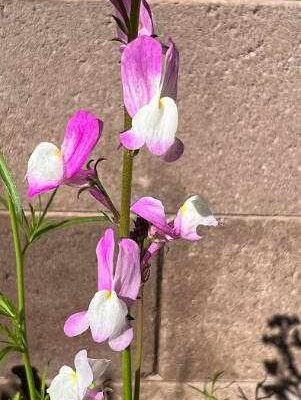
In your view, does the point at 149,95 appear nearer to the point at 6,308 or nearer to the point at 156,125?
the point at 156,125

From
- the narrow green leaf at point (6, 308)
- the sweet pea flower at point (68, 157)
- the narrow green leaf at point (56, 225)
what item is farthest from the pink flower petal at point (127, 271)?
the narrow green leaf at point (6, 308)

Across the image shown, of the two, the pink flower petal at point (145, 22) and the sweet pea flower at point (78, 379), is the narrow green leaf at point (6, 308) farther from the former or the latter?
the pink flower petal at point (145, 22)

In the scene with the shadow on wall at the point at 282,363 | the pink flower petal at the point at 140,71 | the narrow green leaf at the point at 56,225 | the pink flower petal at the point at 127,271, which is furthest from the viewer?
the shadow on wall at the point at 282,363

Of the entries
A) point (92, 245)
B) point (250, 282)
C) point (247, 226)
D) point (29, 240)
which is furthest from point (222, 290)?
point (29, 240)

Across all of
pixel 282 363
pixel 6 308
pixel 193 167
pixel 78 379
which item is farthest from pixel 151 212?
pixel 282 363

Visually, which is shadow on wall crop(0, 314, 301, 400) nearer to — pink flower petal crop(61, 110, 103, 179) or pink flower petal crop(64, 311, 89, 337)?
pink flower petal crop(64, 311, 89, 337)
